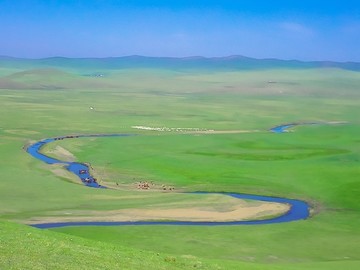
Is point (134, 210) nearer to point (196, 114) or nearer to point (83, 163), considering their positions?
point (83, 163)

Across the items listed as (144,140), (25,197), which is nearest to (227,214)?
(25,197)

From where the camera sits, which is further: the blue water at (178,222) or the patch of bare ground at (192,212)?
the patch of bare ground at (192,212)

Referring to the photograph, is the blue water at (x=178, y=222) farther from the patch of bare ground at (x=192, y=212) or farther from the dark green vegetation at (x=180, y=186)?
the dark green vegetation at (x=180, y=186)

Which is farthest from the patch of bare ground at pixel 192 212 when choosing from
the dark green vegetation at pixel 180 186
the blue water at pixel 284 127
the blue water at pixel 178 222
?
the blue water at pixel 284 127

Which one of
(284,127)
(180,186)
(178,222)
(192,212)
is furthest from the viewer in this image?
(284,127)

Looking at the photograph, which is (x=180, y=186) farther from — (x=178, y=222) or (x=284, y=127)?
(x=284, y=127)

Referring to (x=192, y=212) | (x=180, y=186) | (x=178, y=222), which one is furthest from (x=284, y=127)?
(x=178, y=222)

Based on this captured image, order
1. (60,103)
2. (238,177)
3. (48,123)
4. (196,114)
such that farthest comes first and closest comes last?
(60,103), (196,114), (48,123), (238,177)

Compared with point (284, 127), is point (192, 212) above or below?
below
